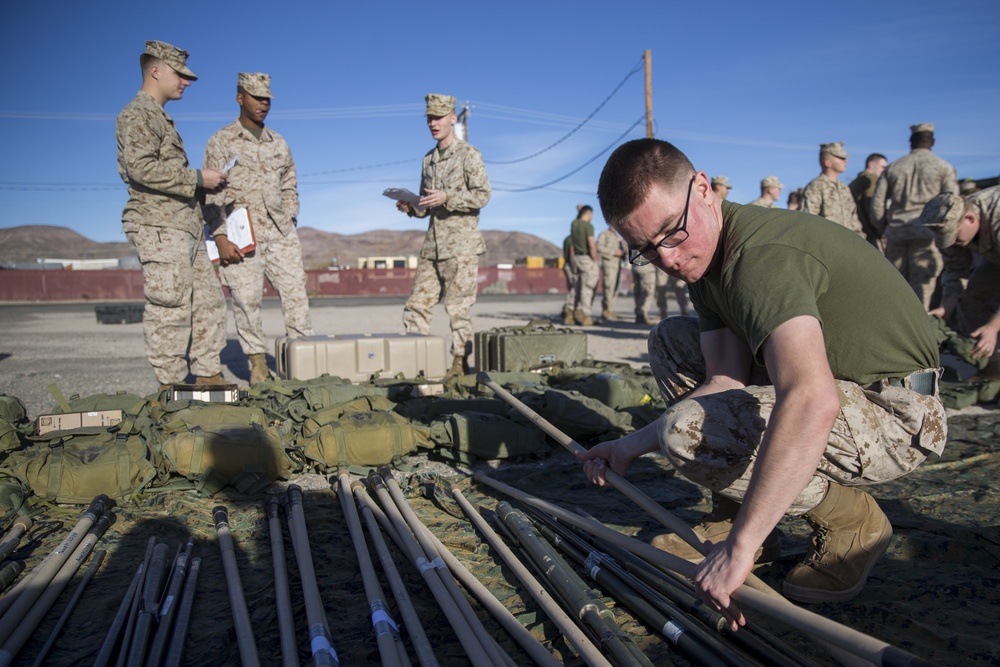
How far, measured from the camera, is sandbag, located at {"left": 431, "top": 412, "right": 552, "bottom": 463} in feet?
12.3

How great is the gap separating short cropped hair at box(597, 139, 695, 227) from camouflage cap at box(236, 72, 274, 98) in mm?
4648

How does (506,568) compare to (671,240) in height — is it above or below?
below

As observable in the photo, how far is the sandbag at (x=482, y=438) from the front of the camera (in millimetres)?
3738

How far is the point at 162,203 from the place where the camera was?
5.10 metres

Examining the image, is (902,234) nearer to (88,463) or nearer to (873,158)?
(873,158)

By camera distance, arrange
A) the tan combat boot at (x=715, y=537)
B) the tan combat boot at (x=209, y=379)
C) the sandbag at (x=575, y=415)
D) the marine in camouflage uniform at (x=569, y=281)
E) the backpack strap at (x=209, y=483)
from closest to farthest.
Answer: the tan combat boot at (x=715, y=537)
the backpack strap at (x=209, y=483)
the sandbag at (x=575, y=415)
the tan combat boot at (x=209, y=379)
the marine in camouflage uniform at (x=569, y=281)

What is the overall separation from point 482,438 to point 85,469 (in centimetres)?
182

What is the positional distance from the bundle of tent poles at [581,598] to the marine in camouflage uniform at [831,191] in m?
7.28

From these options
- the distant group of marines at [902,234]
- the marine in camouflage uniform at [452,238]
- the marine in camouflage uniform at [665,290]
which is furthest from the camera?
the marine in camouflage uniform at [665,290]

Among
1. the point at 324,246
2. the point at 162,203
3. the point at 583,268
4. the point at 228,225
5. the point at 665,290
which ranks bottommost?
the point at 665,290

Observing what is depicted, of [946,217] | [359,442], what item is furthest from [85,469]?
[946,217]

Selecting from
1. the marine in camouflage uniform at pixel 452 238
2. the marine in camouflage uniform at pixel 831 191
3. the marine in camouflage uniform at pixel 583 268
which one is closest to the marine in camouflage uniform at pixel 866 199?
the marine in camouflage uniform at pixel 831 191

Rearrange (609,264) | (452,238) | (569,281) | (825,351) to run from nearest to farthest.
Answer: (825,351), (452,238), (569,281), (609,264)

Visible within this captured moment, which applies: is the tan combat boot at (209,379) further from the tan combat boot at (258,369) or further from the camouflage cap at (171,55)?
the camouflage cap at (171,55)
